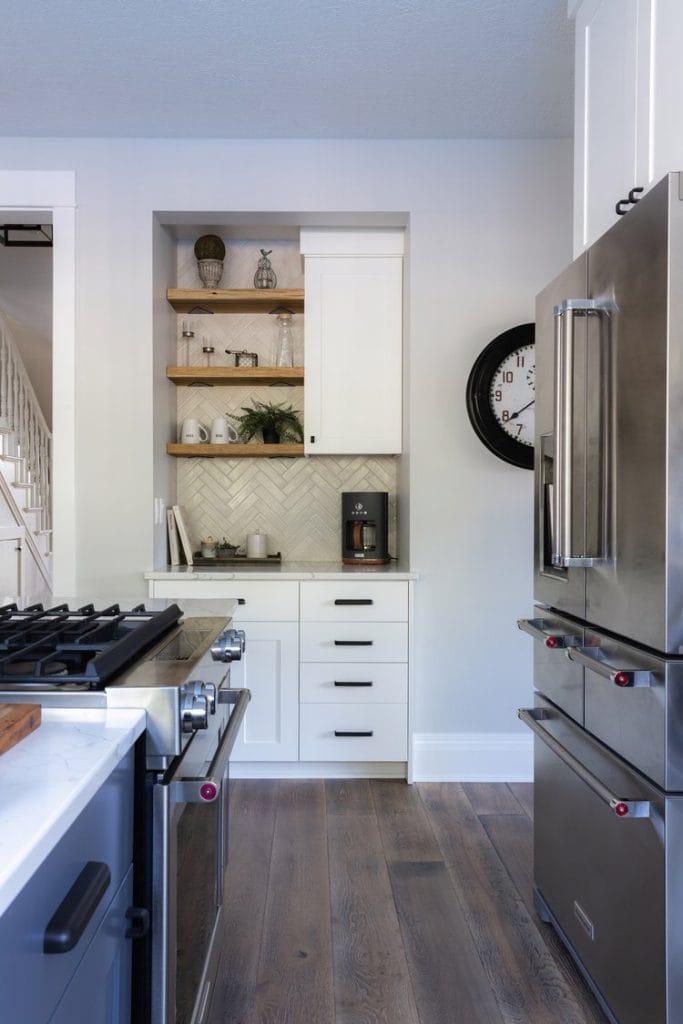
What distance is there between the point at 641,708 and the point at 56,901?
1.14 metres

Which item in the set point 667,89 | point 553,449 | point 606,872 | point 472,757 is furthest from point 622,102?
point 472,757

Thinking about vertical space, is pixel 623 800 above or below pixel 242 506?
below

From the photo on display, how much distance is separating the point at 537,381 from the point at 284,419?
182cm

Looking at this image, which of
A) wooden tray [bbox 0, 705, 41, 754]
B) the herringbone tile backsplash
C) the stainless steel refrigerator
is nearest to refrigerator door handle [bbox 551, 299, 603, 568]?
the stainless steel refrigerator

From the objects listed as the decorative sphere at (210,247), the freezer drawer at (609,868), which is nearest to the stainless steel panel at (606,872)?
the freezer drawer at (609,868)

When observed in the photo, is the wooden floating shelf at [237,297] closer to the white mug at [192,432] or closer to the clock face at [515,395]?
the white mug at [192,432]

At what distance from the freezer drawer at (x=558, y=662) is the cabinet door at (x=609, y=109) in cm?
107

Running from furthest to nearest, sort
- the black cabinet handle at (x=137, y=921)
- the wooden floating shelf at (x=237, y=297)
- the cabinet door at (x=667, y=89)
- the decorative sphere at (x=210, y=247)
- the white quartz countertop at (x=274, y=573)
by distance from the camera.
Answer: the decorative sphere at (x=210, y=247), the wooden floating shelf at (x=237, y=297), the white quartz countertop at (x=274, y=573), the cabinet door at (x=667, y=89), the black cabinet handle at (x=137, y=921)

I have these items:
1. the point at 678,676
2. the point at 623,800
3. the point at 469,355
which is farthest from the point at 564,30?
the point at 623,800

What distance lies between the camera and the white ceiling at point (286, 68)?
8.12ft

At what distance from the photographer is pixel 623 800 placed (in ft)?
4.79

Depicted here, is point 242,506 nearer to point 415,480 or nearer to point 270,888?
point 415,480

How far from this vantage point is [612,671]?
1.48 meters

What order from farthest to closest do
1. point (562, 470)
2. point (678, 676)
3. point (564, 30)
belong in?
1. point (564, 30)
2. point (562, 470)
3. point (678, 676)
